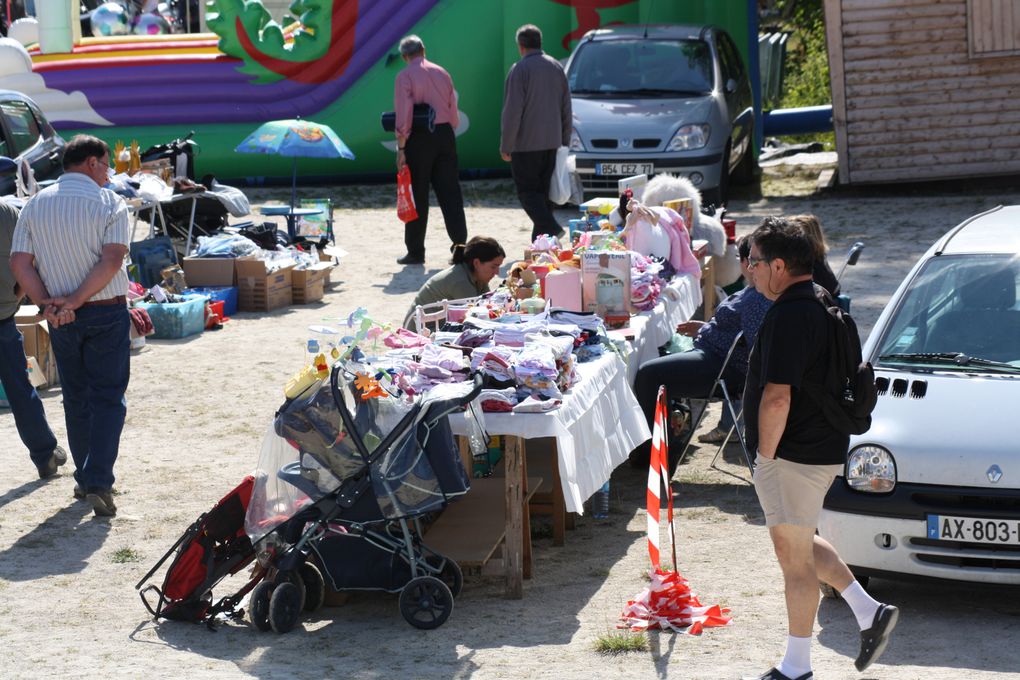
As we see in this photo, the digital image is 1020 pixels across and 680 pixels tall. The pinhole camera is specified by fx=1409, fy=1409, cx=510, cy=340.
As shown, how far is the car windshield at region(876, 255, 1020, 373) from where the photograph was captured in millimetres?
6109

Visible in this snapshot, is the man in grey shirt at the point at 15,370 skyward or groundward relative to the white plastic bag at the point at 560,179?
groundward

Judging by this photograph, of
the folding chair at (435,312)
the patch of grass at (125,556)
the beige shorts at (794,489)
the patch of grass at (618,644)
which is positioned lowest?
the patch of grass at (618,644)

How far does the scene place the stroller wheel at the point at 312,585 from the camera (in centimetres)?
579

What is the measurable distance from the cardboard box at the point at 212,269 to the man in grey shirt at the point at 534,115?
2.72 m

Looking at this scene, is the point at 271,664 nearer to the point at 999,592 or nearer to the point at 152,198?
the point at 999,592

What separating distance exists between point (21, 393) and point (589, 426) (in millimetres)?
3242

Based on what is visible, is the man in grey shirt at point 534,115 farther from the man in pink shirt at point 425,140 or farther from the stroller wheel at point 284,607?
the stroller wheel at point 284,607

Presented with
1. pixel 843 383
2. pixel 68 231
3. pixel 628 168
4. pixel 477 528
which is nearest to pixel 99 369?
pixel 68 231

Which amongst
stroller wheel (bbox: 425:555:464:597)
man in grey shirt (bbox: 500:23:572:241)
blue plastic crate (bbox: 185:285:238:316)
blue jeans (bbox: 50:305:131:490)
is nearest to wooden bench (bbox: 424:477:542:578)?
stroller wheel (bbox: 425:555:464:597)

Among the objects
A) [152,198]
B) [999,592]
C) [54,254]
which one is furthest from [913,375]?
[152,198]

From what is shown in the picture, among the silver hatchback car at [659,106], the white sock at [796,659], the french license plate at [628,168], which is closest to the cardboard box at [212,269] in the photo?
the silver hatchback car at [659,106]

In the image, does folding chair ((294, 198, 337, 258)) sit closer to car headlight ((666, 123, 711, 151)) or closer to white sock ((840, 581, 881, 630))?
car headlight ((666, 123, 711, 151))

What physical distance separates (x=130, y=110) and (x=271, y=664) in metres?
14.9

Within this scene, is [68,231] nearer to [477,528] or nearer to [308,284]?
[477,528]
